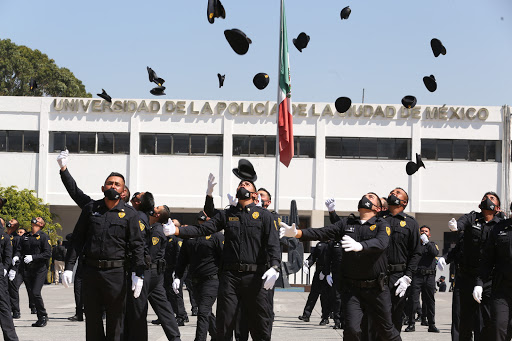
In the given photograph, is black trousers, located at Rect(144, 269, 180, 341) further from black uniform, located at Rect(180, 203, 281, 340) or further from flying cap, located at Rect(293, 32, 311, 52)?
flying cap, located at Rect(293, 32, 311, 52)

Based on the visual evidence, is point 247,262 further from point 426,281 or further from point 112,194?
point 426,281

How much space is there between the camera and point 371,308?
9.41m

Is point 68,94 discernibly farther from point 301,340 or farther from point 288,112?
point 301,340

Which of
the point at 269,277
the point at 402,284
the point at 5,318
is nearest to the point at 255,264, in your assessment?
the point at 269,277

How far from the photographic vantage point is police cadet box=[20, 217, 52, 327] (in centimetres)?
1599

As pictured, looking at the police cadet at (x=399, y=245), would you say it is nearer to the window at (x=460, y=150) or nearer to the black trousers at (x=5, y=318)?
the black trousers at (x=5, y=318)

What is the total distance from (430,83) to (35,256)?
26.6 ft

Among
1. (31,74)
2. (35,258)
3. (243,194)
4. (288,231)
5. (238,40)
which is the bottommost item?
(35,258)

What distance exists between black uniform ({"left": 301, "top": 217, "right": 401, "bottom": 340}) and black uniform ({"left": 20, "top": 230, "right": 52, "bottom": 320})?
775cm

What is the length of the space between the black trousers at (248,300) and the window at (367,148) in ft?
115

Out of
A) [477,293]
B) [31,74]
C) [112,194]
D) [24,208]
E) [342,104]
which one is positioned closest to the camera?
[112,194]

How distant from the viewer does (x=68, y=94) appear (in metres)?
66.6

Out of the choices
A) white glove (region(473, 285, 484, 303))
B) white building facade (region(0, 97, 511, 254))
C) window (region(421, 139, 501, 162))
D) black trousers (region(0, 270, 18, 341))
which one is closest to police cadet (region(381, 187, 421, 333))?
white glove (region(473, 285, 484, 303))

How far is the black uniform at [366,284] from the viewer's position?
928 cm
